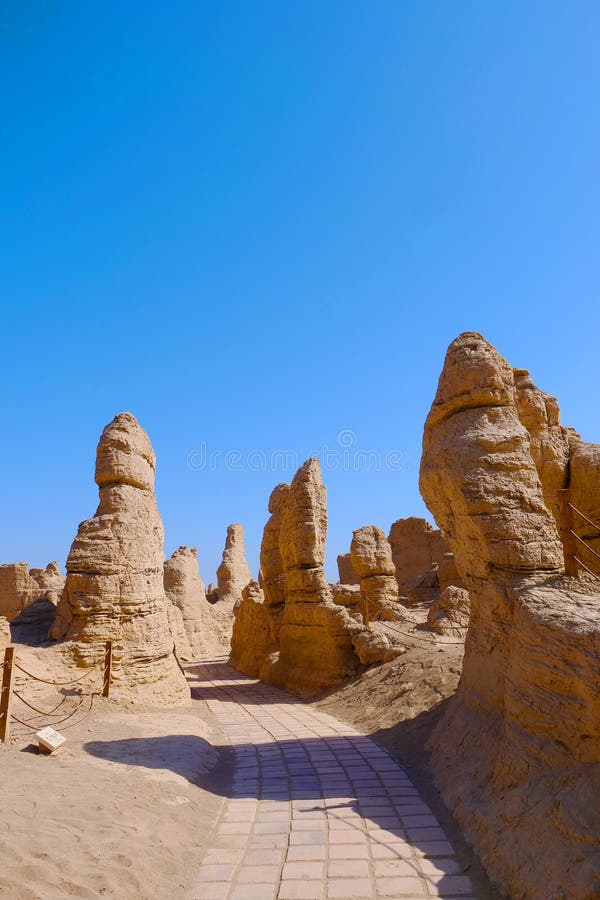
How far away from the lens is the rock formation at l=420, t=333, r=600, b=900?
13.9 ft

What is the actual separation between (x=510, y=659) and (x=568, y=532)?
150 centimetres

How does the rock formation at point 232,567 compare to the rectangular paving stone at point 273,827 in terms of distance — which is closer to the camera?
the rectangular paving stone at point 273,827

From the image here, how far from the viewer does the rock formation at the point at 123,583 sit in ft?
32.7

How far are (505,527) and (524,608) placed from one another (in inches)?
44.9

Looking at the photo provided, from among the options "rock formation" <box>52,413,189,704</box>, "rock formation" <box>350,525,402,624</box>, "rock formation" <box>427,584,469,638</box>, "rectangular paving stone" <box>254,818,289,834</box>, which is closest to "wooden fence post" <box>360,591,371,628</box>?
"rock formation" <box>350,525,402,624</box>

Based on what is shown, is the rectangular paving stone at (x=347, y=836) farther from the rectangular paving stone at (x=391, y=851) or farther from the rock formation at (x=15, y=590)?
the rock formation at (x=15, y=590)

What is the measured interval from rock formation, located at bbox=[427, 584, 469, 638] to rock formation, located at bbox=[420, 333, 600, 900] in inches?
175

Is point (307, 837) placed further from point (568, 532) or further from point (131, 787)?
point (568, 532)

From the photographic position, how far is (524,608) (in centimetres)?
607

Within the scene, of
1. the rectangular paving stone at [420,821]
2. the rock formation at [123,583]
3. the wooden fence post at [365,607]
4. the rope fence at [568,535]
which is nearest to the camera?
the rectangular paving stone at [420,821]

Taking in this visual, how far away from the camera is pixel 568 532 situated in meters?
6.36

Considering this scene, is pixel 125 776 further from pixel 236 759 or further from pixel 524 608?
pixel 524 608

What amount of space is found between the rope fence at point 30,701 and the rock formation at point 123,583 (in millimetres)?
342

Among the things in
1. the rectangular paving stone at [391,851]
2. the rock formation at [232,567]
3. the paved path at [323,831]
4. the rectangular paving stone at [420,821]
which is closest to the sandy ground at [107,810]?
the paved path at [323,831]
